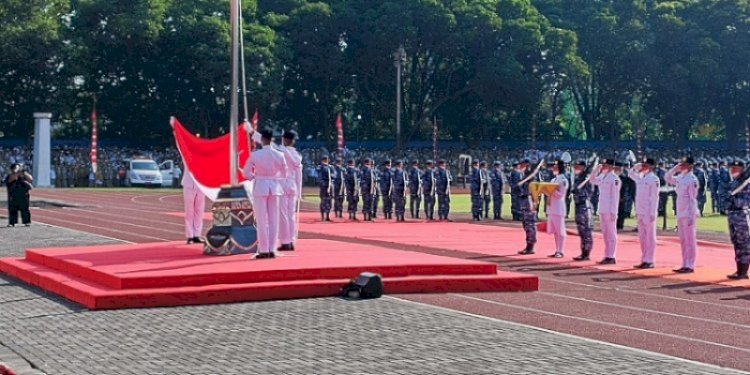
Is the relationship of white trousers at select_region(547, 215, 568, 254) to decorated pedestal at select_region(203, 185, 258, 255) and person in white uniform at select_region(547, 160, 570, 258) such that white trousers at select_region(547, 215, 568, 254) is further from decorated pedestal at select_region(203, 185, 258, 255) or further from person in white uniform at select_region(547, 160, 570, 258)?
decorated pedestal at select_region(203, 185, 258, 255)

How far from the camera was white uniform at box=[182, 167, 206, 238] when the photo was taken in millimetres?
18594

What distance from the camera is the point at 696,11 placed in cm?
7038

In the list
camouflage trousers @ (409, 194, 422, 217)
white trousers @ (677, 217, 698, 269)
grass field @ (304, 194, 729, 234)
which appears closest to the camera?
white trousers @ (677, 217, 698, 269)

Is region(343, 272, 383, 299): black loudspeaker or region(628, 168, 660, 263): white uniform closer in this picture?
region(343, 272, 383, 299): black loudspeaker

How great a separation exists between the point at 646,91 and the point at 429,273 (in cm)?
5720

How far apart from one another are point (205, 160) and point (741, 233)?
766cm

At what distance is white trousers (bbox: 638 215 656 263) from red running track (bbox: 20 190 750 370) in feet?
1.07

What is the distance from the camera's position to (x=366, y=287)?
14102 mm

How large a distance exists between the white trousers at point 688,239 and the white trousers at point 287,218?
557 centimetres

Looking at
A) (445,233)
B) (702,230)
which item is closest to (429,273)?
(445,233)

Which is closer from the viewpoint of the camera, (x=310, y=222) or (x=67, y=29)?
(x=310, y=222)

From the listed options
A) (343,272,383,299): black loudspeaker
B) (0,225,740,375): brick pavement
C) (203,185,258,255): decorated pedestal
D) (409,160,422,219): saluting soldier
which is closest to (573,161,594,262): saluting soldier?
(203,185,258,255): decorated pedestal

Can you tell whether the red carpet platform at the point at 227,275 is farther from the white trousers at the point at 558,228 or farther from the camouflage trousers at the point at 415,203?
the camouflage trousers at the point at 415,203

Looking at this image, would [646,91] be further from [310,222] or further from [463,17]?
[310,222]
